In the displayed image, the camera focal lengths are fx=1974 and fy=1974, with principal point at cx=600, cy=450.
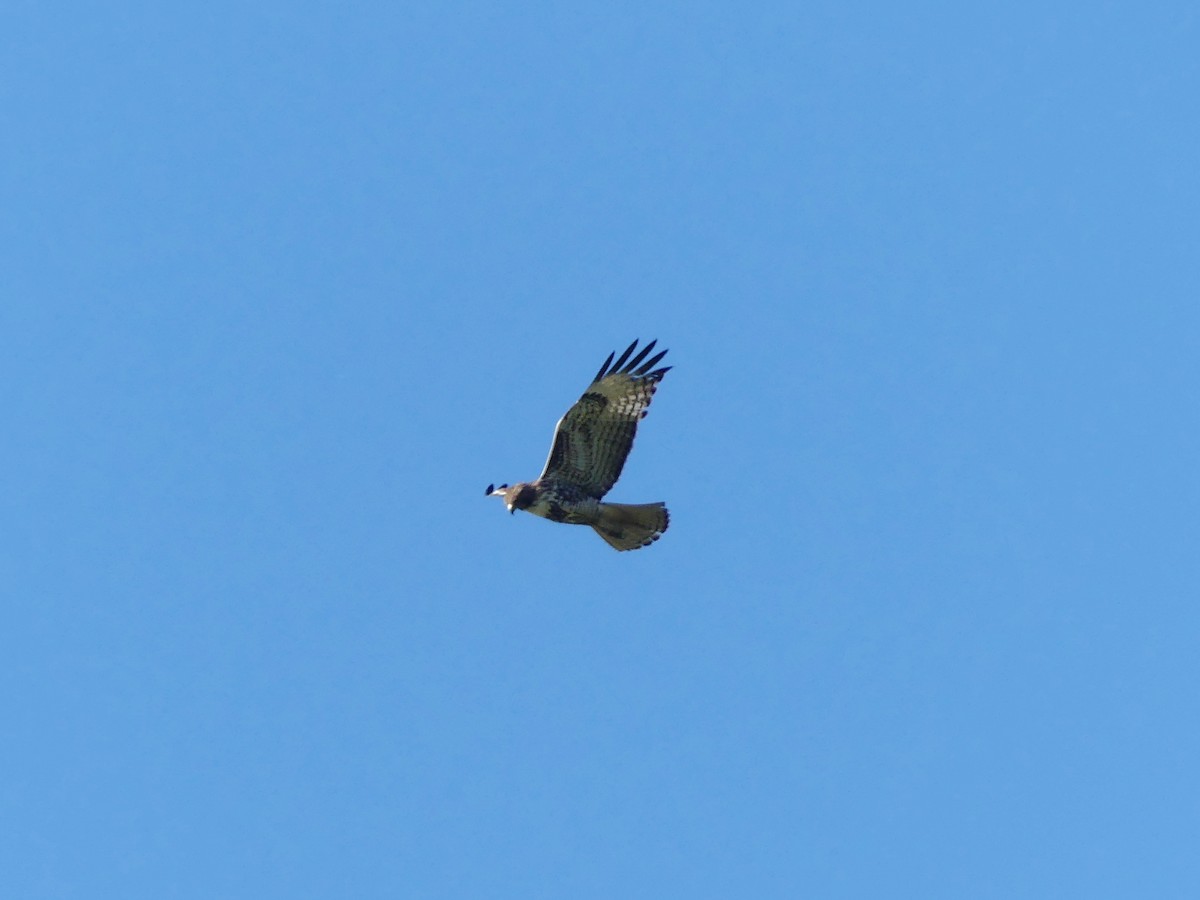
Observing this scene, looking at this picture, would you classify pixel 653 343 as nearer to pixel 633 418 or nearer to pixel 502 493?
pixel 633 418

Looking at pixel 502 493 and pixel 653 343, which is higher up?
pixel 653 343

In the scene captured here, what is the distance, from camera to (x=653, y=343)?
16719 millimetres

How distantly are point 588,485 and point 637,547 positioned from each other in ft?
2.22

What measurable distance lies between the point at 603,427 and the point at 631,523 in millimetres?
844

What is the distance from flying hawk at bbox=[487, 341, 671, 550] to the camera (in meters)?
16.4

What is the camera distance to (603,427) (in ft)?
54.5

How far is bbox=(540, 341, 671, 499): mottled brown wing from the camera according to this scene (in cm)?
1650

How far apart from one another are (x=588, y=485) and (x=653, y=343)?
1.33 meters

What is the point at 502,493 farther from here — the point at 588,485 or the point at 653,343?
the point at 653,343

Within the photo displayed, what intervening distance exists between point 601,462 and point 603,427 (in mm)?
296

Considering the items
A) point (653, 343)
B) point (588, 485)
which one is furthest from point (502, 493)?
point (653, 343)

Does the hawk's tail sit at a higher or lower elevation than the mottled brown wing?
lower

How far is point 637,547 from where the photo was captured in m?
16.7

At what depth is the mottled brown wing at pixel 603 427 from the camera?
16500mm
